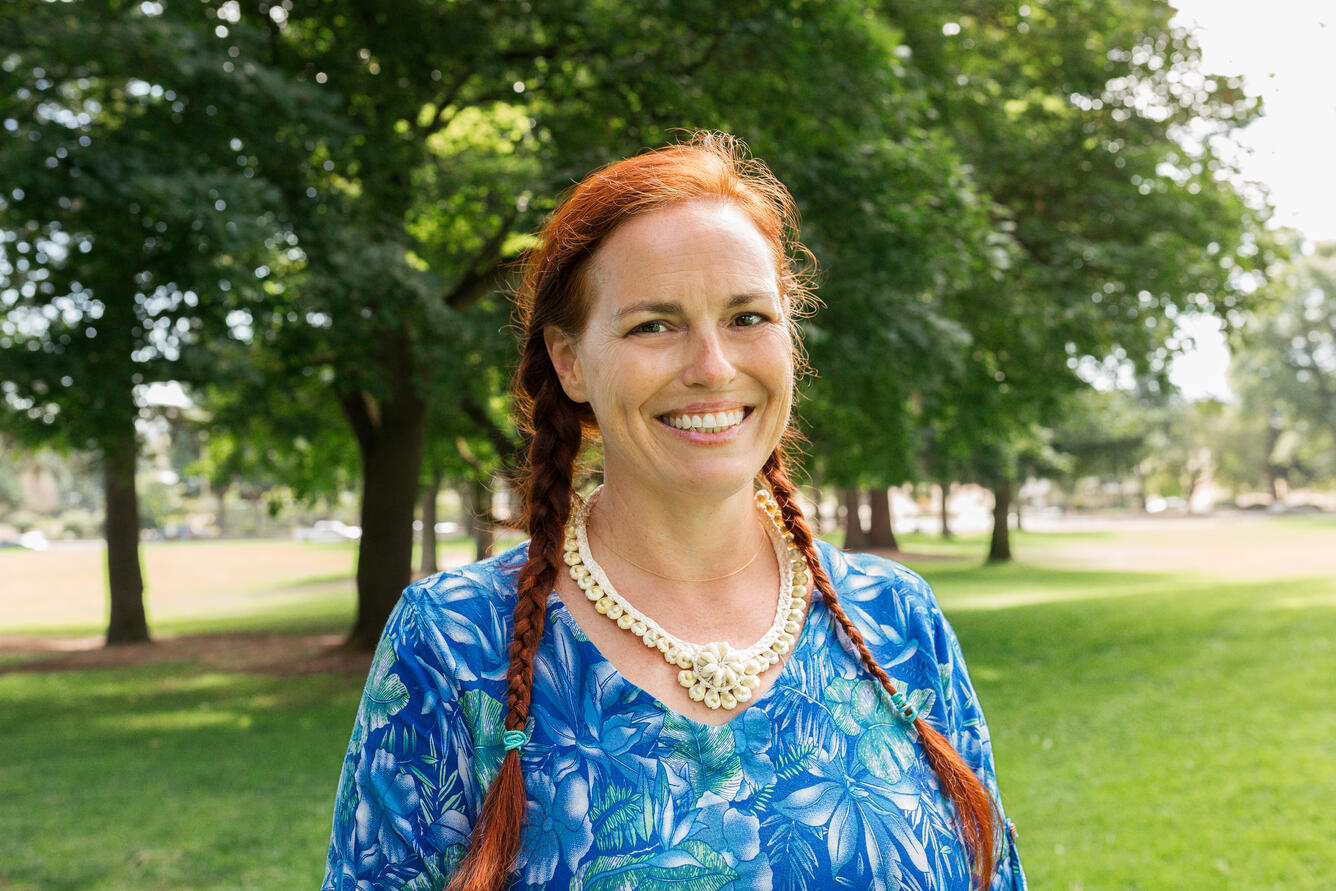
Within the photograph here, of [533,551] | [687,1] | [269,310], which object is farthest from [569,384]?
[687,1]

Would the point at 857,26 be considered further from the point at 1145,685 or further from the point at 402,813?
the point at 402,813

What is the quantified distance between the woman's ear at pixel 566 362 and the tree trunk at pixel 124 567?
638 inches

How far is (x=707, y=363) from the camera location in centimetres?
188

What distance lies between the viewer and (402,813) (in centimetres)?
170

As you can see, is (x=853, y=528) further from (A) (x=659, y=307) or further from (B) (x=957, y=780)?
(A) (x=659, y=307)

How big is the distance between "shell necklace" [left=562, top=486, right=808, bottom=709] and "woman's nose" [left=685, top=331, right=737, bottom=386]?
0.38 metres

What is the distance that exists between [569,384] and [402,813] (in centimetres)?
80

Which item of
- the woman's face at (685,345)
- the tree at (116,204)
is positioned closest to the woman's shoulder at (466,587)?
the woman's face at (685,345)

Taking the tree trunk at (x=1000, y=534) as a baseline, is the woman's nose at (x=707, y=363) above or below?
above

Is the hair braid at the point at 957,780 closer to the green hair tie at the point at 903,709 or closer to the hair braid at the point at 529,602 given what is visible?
the green hair tie at the point at 903,709

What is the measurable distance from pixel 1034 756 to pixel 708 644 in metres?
8.52

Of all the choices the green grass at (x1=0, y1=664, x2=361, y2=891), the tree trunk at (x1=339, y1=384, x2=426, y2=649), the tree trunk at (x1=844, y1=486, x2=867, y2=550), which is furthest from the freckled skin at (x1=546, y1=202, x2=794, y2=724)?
the tree trunk at (x1=844, y1=486, x2=867, y2=550)

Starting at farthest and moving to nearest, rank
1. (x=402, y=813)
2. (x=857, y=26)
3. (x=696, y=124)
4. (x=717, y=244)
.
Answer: (x=696, y=124)
(x=857, y=26)
(x=717, y=244)
(x=402, y=813)

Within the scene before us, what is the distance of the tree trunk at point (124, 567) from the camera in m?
18.0
